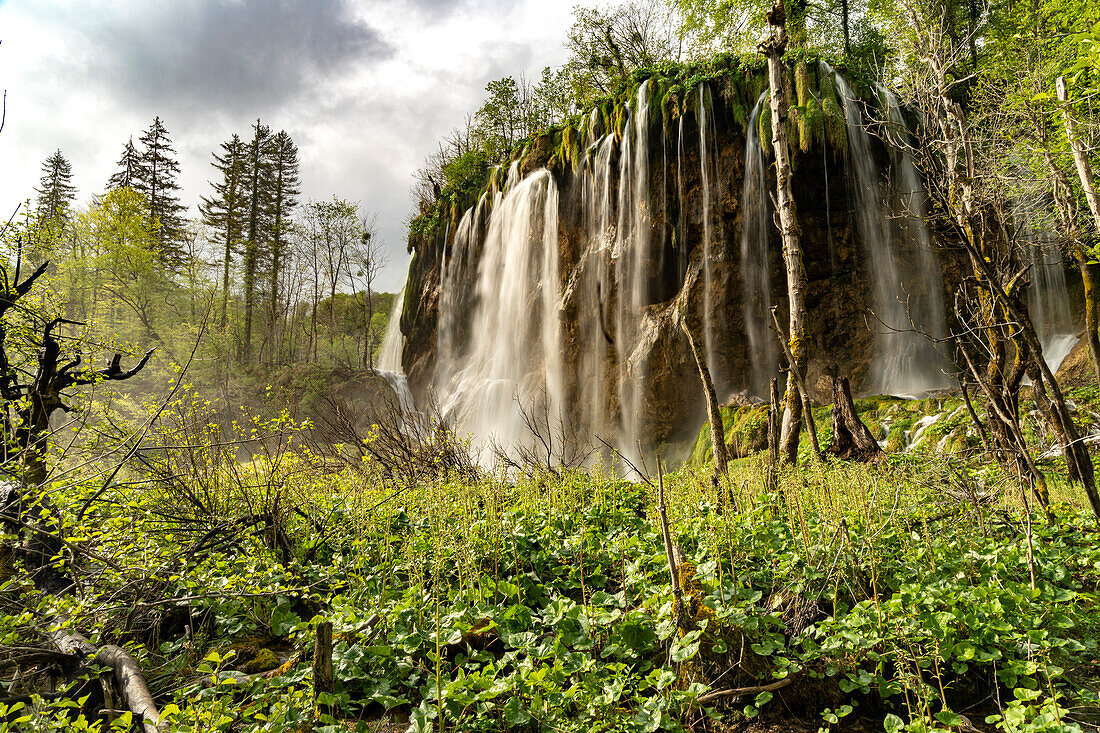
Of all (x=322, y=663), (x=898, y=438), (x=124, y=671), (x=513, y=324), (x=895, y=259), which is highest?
(x=895, y=259)

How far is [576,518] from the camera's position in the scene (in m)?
4.38

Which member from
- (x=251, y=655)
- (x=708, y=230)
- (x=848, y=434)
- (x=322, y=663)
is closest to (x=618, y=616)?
A: (x=322, y=663)

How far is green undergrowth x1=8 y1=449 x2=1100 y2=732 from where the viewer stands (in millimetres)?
2145

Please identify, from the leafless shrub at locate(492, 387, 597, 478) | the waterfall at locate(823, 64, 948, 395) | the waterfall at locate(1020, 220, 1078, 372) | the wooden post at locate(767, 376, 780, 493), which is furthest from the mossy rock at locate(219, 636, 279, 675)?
the waterfall at locate(1020, 220, 1078, 372)

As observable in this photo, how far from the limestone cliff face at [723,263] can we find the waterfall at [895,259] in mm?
256

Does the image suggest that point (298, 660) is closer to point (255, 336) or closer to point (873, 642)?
point (873, 642)

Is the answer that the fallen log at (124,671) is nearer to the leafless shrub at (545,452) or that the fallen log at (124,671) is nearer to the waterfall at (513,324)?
the leafless shrub at (545,452)

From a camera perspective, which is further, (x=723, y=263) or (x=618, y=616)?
(x=723, y=263)

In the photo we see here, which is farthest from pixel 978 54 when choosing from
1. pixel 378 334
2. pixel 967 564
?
pixel 378 334

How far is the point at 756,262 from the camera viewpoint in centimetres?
1496

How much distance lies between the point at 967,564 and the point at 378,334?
1670 inches

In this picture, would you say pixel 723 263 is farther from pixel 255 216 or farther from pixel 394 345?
pixel 255 216

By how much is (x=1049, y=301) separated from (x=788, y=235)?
1320 cm

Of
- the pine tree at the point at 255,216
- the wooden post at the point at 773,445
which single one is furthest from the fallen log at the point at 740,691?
the pine tree at the point at 255,216
